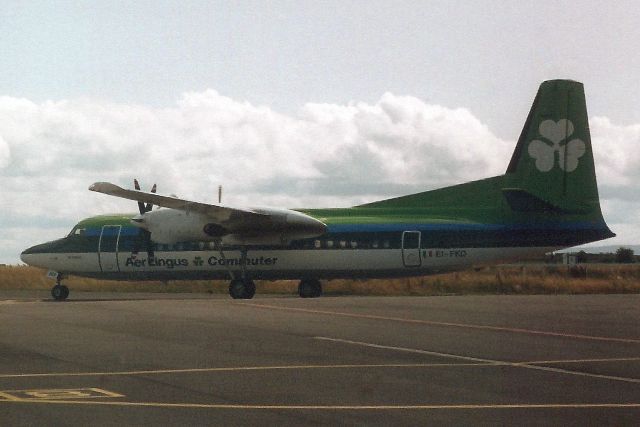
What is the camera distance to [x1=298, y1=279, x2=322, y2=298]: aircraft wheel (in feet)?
128

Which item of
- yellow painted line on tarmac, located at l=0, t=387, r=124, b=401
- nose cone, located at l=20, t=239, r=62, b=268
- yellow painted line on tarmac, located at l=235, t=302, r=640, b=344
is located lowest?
yellow painted line on tarmac, located at l=0, t=387, r=124, b=401

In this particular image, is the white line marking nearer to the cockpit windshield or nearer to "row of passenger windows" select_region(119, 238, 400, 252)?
"row of passenger windows" select_region(119, 238, 400, 252)

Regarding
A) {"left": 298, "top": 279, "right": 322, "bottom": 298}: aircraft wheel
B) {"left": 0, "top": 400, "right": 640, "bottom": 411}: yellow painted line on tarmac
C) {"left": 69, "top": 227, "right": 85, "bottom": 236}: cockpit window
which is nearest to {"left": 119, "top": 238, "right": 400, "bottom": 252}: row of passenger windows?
{"left": 69, "top": 227, "right": 85, "bottom": 236}: cockpit window

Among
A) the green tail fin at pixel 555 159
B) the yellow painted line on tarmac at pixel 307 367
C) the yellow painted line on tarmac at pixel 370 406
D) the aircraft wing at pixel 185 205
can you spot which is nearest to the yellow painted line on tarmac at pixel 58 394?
the yellow painted line on tarmac at pixel 370 406

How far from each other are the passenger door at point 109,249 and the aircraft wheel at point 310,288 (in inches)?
309

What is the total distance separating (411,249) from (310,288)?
18.2 feet

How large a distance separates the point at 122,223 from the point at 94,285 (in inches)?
698

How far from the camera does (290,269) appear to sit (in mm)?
37688

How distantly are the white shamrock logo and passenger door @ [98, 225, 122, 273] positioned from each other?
17.4 meters

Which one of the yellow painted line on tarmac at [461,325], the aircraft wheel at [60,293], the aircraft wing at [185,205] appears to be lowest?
the yellow painted line on tarmac at [461,325]

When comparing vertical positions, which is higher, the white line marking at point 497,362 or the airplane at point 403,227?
the airplane at point 403,227

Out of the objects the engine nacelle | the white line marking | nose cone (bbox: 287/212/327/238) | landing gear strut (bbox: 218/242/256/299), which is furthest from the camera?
landing gear strut (bbox: 218/242/256/299)

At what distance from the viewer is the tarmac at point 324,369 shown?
9.80 metres

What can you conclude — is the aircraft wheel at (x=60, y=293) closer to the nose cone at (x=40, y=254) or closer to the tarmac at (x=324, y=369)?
the nose cone at (x=40, y=254)
